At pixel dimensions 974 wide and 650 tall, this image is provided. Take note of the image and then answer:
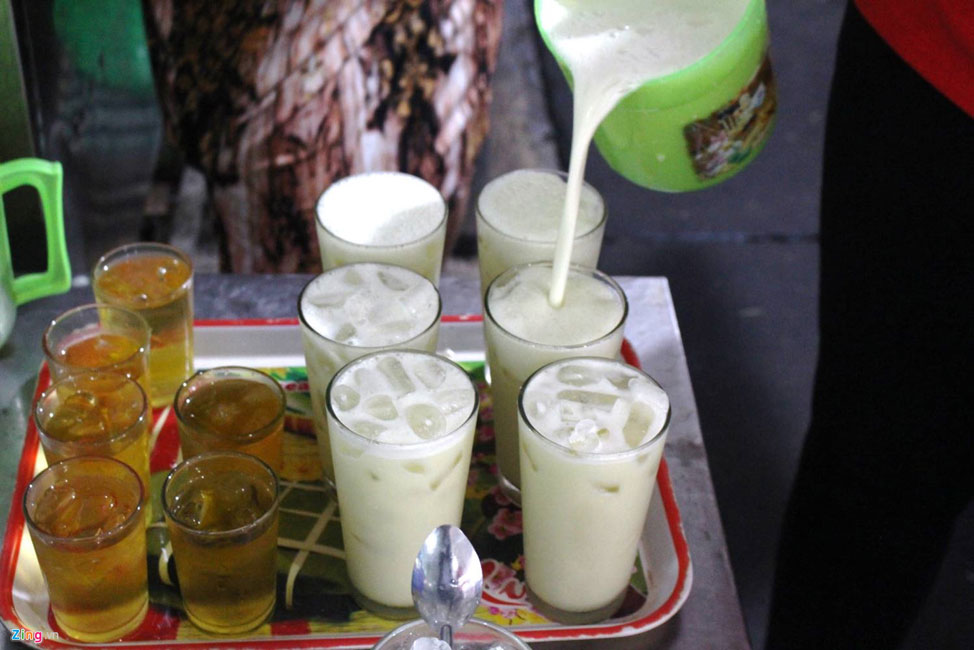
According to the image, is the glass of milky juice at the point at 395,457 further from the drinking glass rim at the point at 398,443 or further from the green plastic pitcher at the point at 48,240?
the green plastic pitcher at the point at 48,240

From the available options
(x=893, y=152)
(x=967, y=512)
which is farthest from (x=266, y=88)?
(x=967, y=512)

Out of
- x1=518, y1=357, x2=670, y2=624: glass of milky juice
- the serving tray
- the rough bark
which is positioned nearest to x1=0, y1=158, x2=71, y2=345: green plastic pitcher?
the serving tray

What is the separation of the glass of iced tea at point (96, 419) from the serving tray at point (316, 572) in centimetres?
10

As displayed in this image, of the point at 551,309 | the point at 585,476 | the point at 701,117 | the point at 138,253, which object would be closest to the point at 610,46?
the point at 701,117

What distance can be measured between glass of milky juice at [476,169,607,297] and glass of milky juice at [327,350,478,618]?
264 mm

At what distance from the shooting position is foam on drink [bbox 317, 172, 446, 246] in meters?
1.36

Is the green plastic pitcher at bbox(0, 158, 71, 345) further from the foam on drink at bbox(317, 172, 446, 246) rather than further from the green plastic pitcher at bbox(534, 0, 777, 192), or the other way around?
the green plastic pitcher at bbox(534, 0, 777, 192)

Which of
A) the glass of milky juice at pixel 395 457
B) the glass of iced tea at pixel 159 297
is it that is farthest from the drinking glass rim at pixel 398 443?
the glass of iced tea at pixel 159 297

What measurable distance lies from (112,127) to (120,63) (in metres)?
0.17

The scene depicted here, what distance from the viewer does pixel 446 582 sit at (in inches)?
34.8

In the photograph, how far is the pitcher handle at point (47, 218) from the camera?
1325 mm

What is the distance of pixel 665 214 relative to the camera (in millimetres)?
3221

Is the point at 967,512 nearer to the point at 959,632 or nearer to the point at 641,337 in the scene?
the point at 959,632

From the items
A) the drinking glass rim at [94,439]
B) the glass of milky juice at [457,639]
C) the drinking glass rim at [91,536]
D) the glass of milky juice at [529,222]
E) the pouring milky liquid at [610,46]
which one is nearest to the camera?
the glass of milky juice at [457,639]
